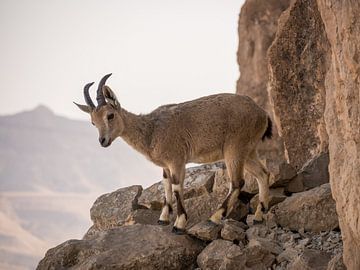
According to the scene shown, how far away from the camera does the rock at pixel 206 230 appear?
1202 cm

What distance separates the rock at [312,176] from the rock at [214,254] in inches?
107

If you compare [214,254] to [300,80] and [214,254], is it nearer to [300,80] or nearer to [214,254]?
[214,254]

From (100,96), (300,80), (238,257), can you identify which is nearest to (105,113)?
(100,96)

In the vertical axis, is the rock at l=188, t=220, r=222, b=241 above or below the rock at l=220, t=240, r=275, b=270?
above

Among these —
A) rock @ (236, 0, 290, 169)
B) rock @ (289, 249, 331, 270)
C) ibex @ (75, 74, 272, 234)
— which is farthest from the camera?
rock @ (236, 0, 290, 169)

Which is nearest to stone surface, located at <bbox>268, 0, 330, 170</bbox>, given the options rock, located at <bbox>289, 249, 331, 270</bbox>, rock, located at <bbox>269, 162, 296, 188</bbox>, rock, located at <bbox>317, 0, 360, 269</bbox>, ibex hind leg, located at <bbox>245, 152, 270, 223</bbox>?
rock, located at <bbox>269, 162, 296, 188</bbox>

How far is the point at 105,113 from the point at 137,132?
75cm

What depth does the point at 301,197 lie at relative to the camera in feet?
41.2

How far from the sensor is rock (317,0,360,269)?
855cm

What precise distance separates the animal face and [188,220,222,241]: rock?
7.84ft

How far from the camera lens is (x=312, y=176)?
1400 centimetres

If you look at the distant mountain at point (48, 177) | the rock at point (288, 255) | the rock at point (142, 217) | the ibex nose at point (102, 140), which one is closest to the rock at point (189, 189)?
the rock at point (142, 217)

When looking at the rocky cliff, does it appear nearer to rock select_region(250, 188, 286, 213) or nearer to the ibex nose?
rock select_region(250, 188, 286, 213)

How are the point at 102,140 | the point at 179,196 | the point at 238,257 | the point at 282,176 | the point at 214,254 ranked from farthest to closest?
the point at 282,176 < the point at 102,140 < the point at 179,196 < the point at 214,254 < the point at 238,257
